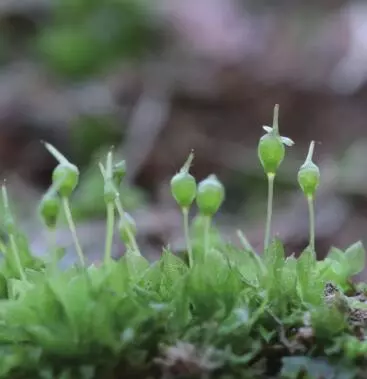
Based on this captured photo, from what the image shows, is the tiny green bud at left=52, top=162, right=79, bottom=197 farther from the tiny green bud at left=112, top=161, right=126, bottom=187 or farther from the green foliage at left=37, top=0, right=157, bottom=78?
the green foliage at left=37, top=0, right=157, bottom=78

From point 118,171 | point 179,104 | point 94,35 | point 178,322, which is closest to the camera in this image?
point 178,322

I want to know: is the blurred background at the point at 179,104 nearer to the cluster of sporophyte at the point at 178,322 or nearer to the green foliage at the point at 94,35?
the green foliage at the point at 94,35

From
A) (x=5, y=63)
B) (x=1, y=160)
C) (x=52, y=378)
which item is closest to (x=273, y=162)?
(x=52, y=378)

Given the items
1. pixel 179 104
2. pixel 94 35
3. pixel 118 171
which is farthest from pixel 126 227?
pixel 94 35

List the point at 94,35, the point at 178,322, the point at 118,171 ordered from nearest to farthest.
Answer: the point at 178,322 < the point at 118,171 < the point at 94,35

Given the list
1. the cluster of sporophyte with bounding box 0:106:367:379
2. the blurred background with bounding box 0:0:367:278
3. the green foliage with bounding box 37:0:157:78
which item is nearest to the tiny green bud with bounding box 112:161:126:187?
the cluster of sporophyte with bounding box 0:106:367:379

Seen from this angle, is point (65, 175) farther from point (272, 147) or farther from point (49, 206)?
point (272, 147)

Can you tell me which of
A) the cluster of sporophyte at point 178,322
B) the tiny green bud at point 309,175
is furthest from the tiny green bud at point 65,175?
the tiny green bud at point 309,175
